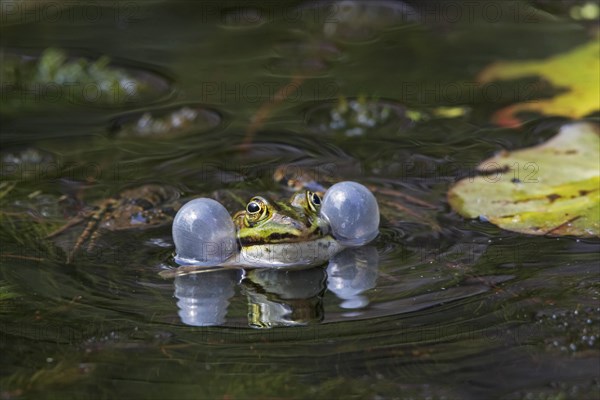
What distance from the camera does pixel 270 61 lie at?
20.6 feet

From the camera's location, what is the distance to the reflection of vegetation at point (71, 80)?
5.88m

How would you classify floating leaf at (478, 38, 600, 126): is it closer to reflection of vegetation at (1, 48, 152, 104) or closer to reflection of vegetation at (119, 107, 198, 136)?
reflection of vegetation at (119, 107, 198, 136)

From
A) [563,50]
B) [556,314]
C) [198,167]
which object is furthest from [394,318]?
[563,50]

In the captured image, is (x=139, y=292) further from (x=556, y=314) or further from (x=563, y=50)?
(x=563, y=50)

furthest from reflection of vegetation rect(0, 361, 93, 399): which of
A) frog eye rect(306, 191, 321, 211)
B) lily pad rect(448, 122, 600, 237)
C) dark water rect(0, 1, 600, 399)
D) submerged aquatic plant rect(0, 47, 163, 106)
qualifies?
submerged aquatic plant rect(0, 47, 163, 106)

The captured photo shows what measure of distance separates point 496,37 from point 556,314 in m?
3.66

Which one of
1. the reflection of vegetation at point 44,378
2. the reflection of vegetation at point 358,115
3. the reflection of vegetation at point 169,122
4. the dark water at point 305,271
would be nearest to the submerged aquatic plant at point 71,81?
the dark water at point 305,271

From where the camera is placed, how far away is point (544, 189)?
4086mm

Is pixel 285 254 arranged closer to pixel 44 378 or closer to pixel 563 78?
pixel 44 378

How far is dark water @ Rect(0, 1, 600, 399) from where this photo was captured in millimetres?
2871

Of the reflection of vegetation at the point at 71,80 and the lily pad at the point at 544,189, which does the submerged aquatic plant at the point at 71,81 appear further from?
the lily pad at the point at 544,189

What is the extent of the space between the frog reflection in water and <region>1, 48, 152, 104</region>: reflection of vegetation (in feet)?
4.92

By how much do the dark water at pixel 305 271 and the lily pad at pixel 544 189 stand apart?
0.09 meters

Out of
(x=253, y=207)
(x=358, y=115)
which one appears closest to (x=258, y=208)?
(x=253, y=207)
